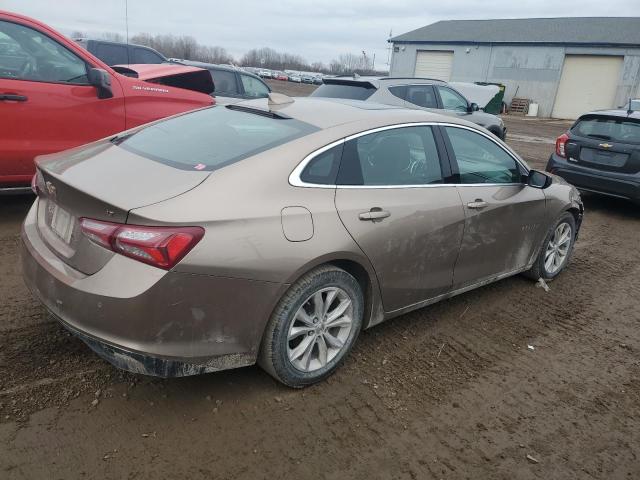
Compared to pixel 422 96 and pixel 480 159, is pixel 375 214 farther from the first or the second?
pixel 422 96

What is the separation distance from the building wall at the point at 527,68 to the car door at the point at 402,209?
31.1 metres

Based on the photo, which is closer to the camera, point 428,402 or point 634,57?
point 428,402

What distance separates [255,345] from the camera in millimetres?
2672

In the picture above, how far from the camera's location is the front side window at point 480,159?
12.3ft

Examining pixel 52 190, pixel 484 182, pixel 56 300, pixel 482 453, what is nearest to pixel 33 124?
pixel 52 190

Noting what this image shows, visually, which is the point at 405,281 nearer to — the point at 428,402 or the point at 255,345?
the point at 428,402

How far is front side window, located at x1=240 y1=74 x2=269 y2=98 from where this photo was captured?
1069 cm

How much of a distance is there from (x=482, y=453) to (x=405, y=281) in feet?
3.65

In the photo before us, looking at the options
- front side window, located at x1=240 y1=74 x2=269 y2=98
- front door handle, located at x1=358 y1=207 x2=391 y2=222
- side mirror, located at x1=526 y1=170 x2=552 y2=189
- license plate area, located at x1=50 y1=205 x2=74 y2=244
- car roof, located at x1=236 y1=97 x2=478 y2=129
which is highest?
car roof, located at x1=236 y1=97 x2=478 y2=129

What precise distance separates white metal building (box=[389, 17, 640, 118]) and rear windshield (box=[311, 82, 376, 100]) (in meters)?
26.3

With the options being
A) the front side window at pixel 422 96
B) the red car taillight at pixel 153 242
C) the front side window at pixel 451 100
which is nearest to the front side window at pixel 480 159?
the red car taillight at pixel 153 242

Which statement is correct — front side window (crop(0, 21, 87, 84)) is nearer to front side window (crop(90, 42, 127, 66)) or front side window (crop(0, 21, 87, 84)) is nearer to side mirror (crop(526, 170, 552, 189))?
side mirror (crop(526, 170, 552, 189))

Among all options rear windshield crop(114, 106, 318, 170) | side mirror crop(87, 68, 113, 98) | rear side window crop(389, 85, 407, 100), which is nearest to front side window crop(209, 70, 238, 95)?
rear side window crop(389, 85, 407, 100)

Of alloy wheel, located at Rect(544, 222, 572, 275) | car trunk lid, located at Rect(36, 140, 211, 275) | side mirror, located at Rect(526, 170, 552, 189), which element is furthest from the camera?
alloy wheel, located at Rect(544, 222, 572, 275)
